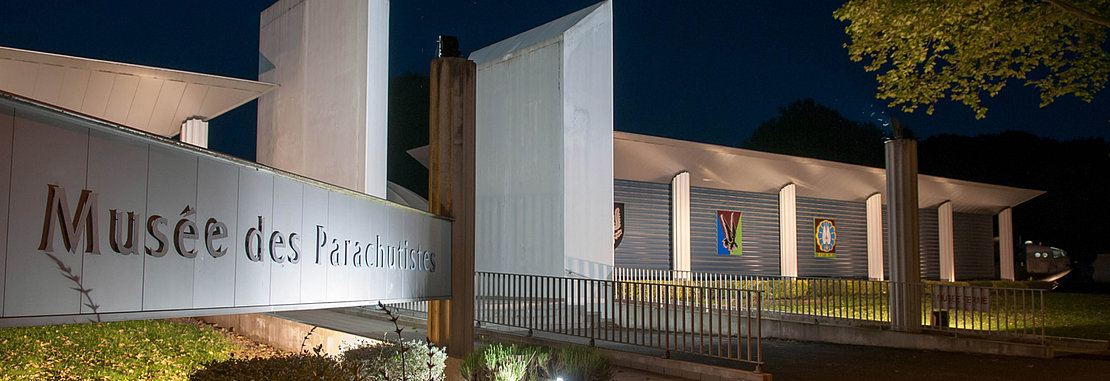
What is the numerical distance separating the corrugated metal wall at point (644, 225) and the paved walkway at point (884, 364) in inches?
384

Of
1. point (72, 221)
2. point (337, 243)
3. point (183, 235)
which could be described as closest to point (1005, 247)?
point (337, 243)

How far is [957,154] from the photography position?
6034 centimetres

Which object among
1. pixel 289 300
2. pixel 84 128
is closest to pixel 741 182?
pixel 289 300

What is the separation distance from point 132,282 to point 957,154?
65.3 metres

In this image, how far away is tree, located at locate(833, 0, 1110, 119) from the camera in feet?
38.0

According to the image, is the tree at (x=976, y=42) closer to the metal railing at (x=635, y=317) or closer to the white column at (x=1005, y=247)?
the metal railing at (x=635, y=317)

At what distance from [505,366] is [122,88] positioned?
428 inches

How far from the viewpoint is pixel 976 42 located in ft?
39.3

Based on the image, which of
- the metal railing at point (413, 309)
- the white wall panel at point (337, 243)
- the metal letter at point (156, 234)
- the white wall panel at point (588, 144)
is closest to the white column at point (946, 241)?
the white wall panel at point (588, 144)

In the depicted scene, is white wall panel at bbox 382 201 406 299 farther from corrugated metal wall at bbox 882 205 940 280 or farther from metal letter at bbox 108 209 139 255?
corrugated metal wall at bbox 882 205 940 280

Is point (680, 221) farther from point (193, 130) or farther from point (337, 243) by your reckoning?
point (337, 243)

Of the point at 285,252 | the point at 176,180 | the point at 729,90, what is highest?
the point at 729,90

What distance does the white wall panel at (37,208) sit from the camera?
354 centimetres

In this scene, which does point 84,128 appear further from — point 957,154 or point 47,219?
point 957,154
